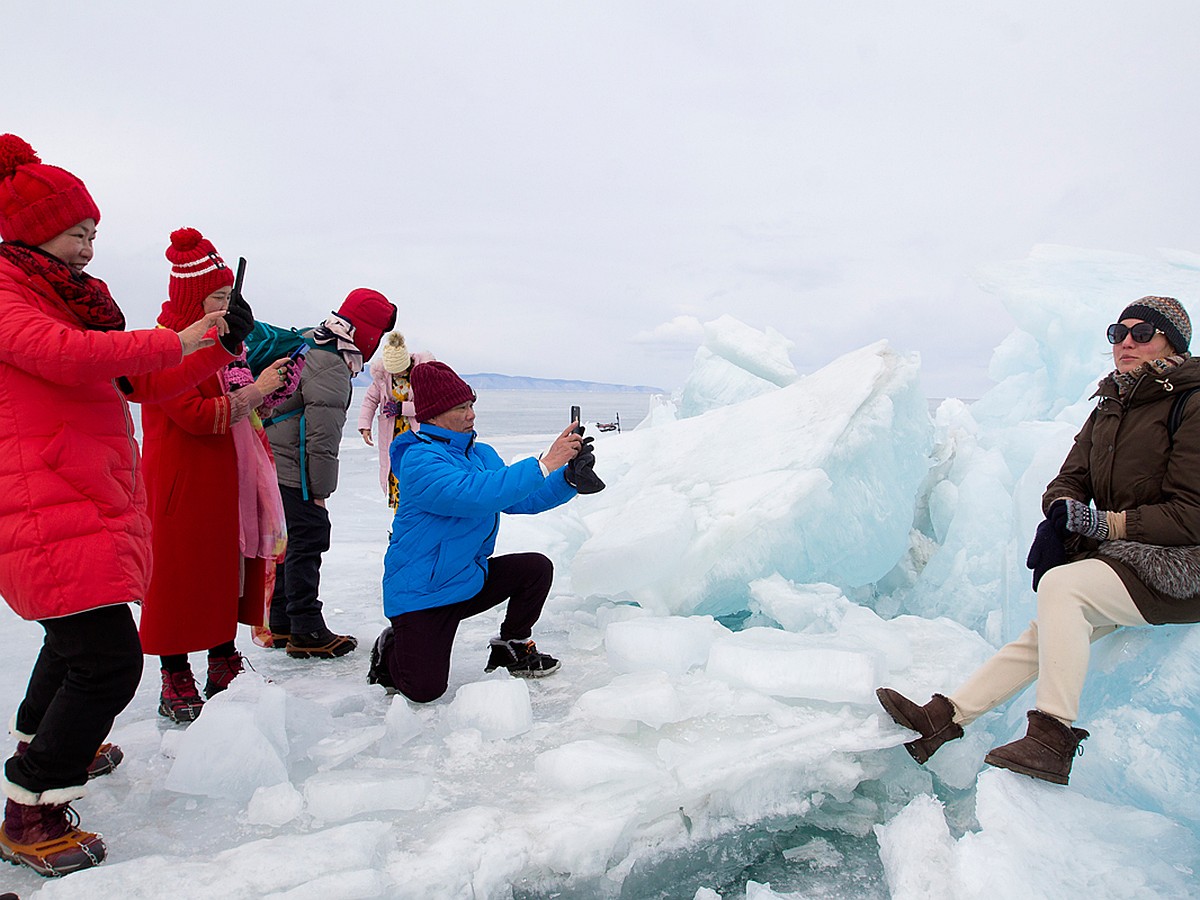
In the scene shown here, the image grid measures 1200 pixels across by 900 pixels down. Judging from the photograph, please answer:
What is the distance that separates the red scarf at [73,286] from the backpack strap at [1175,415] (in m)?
2.95

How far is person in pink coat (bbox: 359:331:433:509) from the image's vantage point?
4387 mm

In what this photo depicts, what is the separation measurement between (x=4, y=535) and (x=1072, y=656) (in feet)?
9.02

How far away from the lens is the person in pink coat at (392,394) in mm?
4387

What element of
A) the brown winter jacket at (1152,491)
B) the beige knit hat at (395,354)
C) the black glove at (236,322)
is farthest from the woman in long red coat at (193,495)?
the brown winter jacket at (1152,491)

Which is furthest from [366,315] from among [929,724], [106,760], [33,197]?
[929,724]

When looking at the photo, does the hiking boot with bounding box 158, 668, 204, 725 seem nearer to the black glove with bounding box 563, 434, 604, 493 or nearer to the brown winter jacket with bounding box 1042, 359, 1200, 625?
the black glove with bounding box 563, 434, 604, 493

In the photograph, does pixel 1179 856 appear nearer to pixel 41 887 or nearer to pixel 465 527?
pixel 465 527

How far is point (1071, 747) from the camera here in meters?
2.10

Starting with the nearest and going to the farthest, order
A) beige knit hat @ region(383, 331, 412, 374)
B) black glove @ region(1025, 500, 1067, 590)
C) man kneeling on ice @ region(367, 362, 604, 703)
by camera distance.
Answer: black glove @ region(1025, 500, 1067, 590) → man kneeling on ice @ region(367, 362, 604, 703) → beige knit hat @ region(383, 331, 412, 374)

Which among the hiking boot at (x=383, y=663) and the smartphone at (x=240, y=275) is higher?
the smartphone at (x=240, y=275)

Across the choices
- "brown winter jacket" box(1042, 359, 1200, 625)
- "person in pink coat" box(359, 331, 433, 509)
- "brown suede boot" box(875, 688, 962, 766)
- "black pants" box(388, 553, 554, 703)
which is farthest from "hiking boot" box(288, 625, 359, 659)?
"brown winter jacket" box(1042, 359, 1200, 625)

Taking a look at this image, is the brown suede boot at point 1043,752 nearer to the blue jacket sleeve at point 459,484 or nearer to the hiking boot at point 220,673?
the blue jacket sleeve at point 459,484

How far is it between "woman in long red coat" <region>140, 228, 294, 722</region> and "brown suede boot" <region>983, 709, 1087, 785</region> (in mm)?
2510

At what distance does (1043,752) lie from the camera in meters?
2.09
